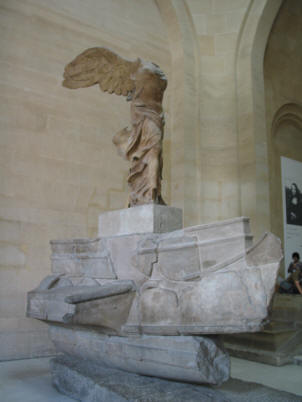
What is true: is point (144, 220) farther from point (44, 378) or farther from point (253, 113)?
point (253, 113)

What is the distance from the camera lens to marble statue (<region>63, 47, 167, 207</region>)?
462 centimetres

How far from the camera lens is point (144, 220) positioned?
14.1 ft

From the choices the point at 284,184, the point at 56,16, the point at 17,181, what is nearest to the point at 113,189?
the point at 17,181

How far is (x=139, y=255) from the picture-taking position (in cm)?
396

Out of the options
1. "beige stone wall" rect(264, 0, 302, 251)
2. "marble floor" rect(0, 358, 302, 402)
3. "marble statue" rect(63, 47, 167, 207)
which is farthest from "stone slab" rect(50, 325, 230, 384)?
"beige stone wall" rect(264, 0, 302, 251)

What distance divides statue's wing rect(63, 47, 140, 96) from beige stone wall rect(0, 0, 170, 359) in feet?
5.76

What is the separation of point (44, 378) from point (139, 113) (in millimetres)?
3257

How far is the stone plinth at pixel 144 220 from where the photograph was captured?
4258mm

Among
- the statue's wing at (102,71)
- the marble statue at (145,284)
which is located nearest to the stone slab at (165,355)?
the marble statue at (145,284)

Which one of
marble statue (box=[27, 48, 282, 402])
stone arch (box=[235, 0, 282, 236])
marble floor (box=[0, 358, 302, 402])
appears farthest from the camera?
stone arch (box=[235, 0, 282, 236])

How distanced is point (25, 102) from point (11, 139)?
685 millimetres

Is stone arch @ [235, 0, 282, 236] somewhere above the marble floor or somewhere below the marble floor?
above

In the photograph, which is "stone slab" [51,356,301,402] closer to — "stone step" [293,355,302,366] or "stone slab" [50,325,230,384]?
"stone slab" [50,325,230,384]

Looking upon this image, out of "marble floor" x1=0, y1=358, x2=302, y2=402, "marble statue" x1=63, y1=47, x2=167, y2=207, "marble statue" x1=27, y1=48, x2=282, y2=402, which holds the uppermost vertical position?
"marble statue" x1=63, y1=47, x2=167, y2=207
